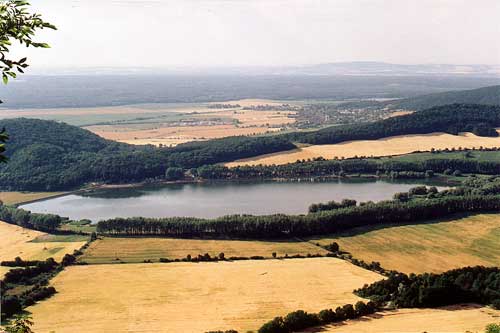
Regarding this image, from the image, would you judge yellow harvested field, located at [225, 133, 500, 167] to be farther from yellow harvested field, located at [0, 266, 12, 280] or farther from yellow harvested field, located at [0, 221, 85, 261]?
yellow harvested field, located at [0, 266, 12, 280]

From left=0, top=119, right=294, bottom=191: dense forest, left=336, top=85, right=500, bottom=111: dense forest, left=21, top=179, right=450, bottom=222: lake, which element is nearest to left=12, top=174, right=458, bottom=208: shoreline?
left=21, top=179, right=450, bottom=222: lake

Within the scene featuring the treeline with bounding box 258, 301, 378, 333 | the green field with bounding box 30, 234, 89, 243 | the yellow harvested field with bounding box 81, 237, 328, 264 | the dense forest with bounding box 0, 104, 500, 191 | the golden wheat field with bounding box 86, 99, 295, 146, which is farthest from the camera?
the golden wheat field with bounding box 86, 99, 295, 146

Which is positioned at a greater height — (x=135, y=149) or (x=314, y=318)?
(x=135, y=149)

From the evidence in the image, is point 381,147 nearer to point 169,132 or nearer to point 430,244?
point 169,132

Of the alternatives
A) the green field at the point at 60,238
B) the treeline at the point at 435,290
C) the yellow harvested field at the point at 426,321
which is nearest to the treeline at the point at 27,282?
the green field at the point at 60,238

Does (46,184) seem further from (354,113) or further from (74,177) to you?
(354,113)

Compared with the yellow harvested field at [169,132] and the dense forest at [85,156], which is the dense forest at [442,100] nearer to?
the yellow harvested field at [169,132]

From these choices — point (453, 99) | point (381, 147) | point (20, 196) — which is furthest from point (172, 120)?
point (20, 196)
